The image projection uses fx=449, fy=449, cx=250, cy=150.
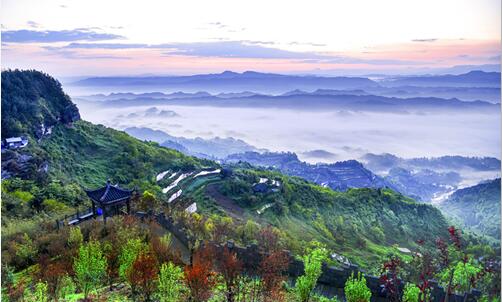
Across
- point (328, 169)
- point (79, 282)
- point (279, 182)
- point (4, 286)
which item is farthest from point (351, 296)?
point (328, 169)

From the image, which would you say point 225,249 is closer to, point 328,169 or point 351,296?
point 351,296

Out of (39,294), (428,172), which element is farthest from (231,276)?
(428,172)

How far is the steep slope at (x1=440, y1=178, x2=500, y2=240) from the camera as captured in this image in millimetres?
30984

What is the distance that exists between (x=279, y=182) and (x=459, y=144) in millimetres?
13933

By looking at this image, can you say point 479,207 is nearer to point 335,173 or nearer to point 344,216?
point 344,216

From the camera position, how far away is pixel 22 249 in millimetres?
10445

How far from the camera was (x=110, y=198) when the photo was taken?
1390cm

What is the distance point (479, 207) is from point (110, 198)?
32.2 metres

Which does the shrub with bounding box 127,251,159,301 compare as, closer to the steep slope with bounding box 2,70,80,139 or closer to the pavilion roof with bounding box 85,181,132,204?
the pavilion roof with bounding box 85,181,132,204

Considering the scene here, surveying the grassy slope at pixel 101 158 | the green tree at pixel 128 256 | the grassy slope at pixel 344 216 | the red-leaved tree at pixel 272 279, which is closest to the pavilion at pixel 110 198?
the green tree at pixel 128 256

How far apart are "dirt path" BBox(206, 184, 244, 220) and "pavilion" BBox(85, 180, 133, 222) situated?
321 inches

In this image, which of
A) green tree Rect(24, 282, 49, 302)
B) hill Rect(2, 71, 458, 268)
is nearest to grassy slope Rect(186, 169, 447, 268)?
hill Rect(2, 71, 458, 268)

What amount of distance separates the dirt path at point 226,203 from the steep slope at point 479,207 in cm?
1661

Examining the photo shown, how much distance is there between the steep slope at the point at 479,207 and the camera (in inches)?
Result: 1220
